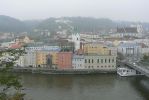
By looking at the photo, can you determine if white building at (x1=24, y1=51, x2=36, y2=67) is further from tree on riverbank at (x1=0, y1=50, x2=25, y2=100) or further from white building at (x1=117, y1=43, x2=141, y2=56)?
tree on riverbank at (x1=0, y1=50, x2=25, y2=100)

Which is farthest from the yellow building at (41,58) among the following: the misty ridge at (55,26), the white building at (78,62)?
the misty ridge at (55,26)

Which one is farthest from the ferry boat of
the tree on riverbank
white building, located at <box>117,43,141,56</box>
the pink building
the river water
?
the tree on riverbank

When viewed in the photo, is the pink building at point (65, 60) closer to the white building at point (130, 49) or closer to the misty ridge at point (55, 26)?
the white building at point (130, 49)

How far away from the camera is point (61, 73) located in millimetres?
11125

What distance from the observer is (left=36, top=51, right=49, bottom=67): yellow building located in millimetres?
12258

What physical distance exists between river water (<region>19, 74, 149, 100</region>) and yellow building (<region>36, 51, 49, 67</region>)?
1.52 metres

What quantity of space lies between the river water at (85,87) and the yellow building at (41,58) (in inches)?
59.7

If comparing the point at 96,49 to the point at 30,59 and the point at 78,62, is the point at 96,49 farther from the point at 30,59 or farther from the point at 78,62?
the point at 30,59

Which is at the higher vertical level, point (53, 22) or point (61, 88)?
point (53, 22)

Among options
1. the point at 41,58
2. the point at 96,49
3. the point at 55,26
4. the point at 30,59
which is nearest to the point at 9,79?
the point at 41,58

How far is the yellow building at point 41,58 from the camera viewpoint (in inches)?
483

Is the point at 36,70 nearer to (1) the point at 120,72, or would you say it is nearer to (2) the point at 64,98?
(1) the point at 120,72

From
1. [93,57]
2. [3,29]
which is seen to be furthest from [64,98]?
[3,29]

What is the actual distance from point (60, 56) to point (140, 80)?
3.52 meters
